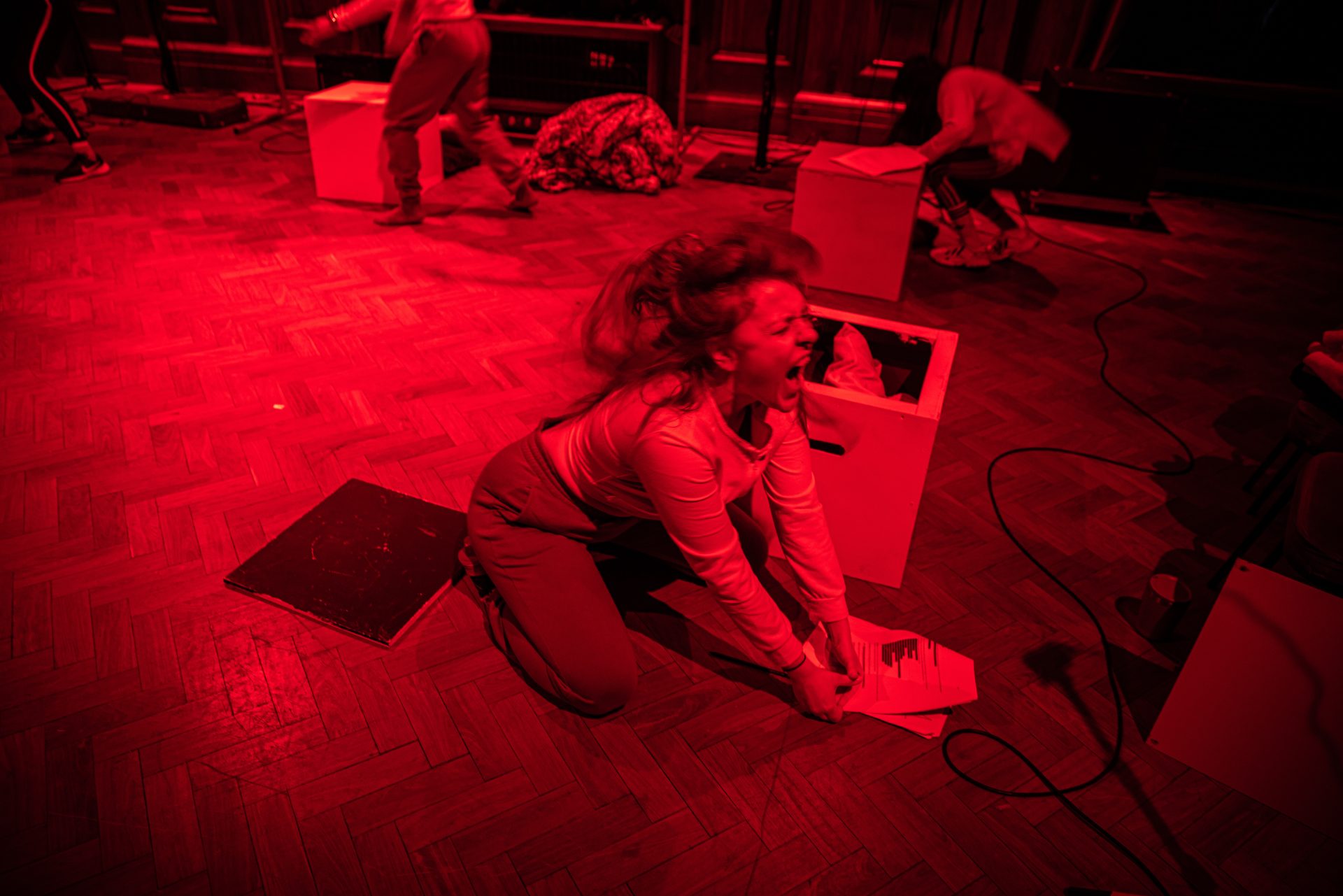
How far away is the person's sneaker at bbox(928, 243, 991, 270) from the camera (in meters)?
3.90

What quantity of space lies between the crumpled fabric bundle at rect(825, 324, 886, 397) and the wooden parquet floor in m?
0.48

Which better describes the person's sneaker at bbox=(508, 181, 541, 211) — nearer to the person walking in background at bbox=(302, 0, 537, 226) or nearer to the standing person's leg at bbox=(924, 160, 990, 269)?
the person walking in background at bbox=(302, 0, 537, 226)

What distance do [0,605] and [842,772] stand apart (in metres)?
1.85

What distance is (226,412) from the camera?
2.54 meters

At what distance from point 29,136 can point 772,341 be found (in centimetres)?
537

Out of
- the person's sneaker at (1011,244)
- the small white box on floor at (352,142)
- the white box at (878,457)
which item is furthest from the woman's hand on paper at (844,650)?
the small white box on floor at (352,142)

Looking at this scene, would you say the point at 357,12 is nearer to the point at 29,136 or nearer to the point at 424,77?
the point at 424,77

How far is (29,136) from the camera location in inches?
188

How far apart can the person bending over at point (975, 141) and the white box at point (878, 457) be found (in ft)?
5.94

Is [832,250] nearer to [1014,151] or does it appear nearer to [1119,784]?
[1014,151]

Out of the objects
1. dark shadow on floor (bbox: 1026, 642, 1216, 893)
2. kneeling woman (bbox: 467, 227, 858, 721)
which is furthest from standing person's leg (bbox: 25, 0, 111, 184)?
dark shadow on floor (bbox: 1026, 642, 1216, 893)

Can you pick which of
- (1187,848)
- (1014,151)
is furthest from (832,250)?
(1187,848)

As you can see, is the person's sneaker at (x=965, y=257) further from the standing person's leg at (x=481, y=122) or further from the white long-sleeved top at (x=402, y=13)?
the white long-sleeved top at (x=402, y=13)

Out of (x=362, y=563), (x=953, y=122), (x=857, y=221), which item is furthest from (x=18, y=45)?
(x=953, y=122)
